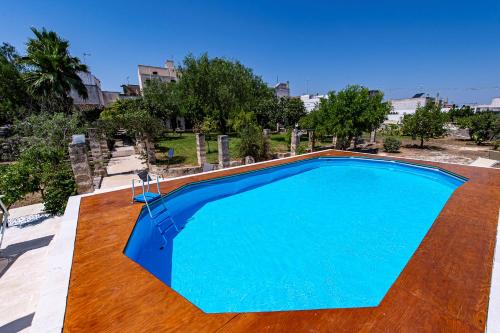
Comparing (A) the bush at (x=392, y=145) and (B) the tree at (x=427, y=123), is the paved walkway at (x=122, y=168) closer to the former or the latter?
(A) the bush at (x=392, y=145)

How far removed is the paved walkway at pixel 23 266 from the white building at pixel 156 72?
41411 mm

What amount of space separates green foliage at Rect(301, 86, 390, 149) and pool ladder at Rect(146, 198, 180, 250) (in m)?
12.6

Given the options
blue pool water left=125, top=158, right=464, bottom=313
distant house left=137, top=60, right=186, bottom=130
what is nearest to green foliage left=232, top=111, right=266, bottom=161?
blue pool water left=125, top=158, right=464, bottom=313

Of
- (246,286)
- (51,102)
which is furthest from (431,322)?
(51,102)

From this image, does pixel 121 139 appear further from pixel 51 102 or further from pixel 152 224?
pixel 152 224

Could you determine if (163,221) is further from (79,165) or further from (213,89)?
(213,89)

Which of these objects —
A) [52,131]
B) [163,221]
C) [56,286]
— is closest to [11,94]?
[52,131]

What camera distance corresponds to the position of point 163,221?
554 centimetres

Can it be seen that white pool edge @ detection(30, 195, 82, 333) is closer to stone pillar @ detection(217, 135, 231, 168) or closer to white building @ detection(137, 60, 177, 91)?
stone pillar @ detection(217, 135, 231, 168)

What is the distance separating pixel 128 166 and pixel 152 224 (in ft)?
30.6

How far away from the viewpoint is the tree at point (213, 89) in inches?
941

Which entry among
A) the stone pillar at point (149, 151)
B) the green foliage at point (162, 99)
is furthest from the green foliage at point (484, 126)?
the green foliage at point (162, 99)

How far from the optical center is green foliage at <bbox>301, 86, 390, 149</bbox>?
14.4 meters

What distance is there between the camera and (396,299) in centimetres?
245
